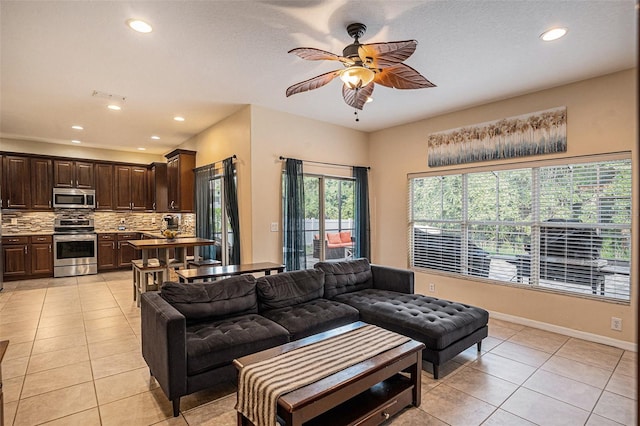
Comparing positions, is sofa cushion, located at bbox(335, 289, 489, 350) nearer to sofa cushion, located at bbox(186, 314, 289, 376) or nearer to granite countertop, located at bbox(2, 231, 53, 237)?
sofa cushion, located at bbox(186, 314, 289, 376)

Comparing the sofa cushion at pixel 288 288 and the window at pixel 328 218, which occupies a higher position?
the window at pixel 328 218

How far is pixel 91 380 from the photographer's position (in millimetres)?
2711

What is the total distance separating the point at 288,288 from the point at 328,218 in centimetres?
236

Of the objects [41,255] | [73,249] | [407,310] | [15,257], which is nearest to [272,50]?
[407,310]

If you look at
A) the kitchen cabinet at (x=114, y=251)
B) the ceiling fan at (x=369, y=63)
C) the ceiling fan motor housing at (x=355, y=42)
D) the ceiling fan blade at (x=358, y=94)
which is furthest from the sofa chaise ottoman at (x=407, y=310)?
the kitchen cabinet at (x=114, y=251)

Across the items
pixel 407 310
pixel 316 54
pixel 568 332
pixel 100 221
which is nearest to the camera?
pixel 316 54

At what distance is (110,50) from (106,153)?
599cm

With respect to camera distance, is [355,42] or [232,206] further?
[232,206]

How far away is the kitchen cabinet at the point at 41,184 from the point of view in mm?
6859

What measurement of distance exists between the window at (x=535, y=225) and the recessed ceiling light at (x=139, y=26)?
422 centimetres

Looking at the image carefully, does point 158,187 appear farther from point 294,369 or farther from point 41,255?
point 294,369

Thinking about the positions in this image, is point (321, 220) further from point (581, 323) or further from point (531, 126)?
point (581, 323)

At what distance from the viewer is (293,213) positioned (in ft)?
16.0

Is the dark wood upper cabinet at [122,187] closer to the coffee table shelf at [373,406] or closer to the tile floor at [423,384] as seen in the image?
the tile floor at [423,384]
